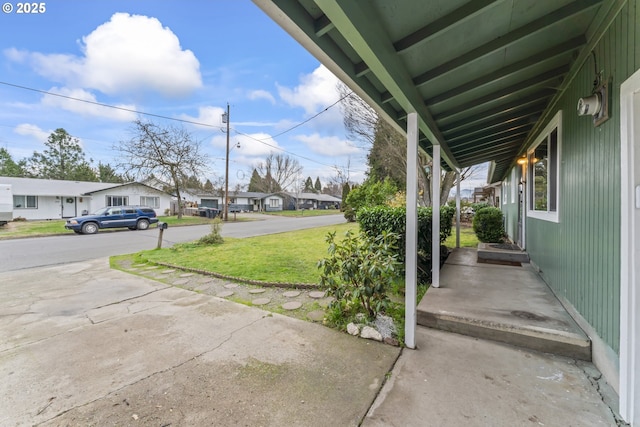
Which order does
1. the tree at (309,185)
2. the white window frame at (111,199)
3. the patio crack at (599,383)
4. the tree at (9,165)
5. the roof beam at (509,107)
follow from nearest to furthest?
the patio crack at (599,383) < the roof beam at (509,107) < the white window frame at (111,199) < the tree at (9,165) < the tree at (309,185)

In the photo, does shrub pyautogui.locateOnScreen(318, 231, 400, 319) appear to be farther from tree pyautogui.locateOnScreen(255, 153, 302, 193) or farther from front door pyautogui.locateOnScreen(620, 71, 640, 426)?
tree pyautogui.locateOnScreen(255, 153, 302, 193)

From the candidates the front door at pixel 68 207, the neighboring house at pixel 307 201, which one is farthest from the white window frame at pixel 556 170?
the neighboring house at pixel 307 201

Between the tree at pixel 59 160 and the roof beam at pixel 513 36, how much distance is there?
140 feet

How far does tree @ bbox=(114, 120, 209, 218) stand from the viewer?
1927 centimetres

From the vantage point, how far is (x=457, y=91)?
9.61ft

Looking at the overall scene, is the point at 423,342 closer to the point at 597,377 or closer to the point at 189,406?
the point at 597,377

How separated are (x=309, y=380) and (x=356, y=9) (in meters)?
2.68

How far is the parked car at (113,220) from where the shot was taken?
508 inches

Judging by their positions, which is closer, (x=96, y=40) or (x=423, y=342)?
(x=423, y=342)

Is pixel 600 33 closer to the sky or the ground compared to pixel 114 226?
closer to the sky

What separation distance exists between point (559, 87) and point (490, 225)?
5.57m

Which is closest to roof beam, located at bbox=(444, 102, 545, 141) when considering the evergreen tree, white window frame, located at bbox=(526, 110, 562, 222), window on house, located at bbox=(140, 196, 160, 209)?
white window frame, located at bbox=(526, 110, 562, 222)

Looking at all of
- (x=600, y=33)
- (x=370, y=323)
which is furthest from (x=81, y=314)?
(x=600, y=33)

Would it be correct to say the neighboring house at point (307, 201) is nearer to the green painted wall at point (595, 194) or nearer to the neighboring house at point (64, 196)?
the neighboring house at point (64, 196)
